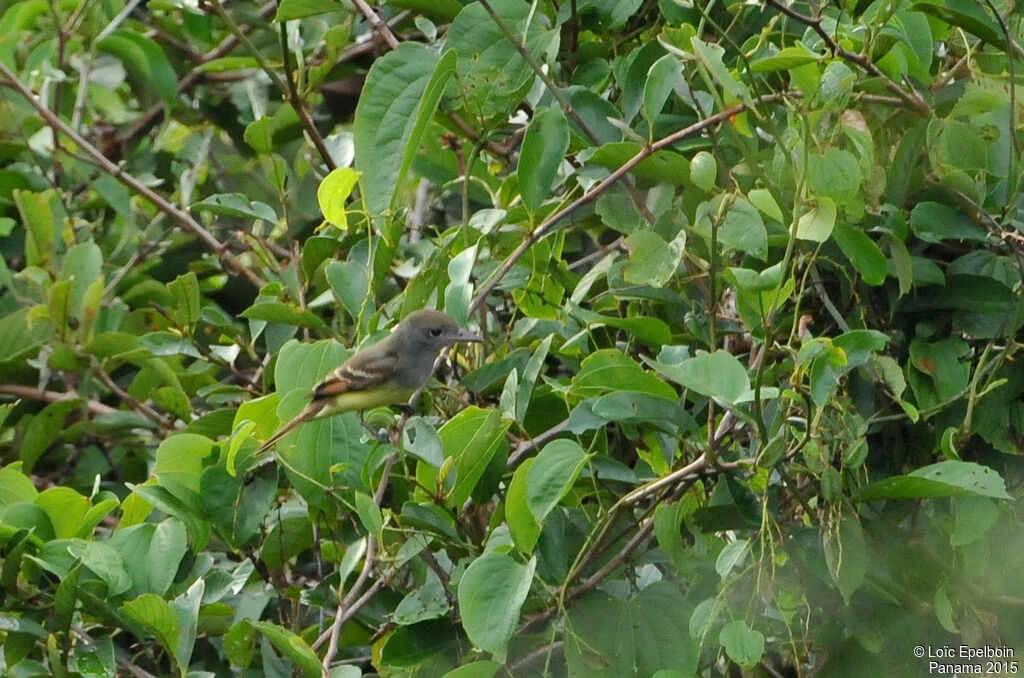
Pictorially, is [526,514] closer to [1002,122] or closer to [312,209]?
[1002,122]

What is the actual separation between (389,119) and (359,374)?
661 millimetres

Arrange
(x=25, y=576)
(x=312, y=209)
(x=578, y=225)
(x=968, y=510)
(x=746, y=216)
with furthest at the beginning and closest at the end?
(x=312, y=209) → (x=578, y=225) → (x=25, y=576) → (x=746, y=216) → (x=968, y=510)

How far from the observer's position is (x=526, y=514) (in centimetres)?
267

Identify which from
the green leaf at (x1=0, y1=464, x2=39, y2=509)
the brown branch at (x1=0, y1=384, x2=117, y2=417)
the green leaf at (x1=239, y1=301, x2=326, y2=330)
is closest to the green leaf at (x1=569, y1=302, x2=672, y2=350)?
the green leaf at (x1=239, y1=301, x2=326, y2=330)

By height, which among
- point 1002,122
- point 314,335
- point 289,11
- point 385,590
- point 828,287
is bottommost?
point 385,590

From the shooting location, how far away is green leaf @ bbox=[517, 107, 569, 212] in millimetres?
2953

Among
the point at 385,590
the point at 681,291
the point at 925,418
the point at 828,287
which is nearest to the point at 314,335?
the point at 385,590

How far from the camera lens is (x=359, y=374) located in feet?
10.6

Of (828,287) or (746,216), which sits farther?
(828,287)

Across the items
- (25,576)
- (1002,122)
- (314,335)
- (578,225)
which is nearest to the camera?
(1002,122)

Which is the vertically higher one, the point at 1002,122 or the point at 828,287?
the point at 1002,122

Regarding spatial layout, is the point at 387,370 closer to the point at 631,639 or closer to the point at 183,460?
the point at 183,460

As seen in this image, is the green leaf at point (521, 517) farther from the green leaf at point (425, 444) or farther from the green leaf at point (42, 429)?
the green leaf at point (42, 429)

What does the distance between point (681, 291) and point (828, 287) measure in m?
0.37
